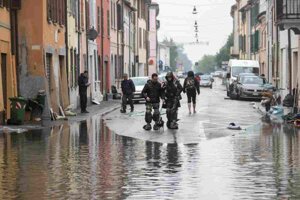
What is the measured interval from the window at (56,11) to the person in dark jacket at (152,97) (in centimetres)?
841

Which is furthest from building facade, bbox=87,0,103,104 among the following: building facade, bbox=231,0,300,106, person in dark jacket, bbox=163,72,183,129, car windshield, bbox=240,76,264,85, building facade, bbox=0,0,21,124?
person in dark jacket, bbox=163,72,183,129

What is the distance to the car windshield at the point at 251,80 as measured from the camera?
4869 centimetres

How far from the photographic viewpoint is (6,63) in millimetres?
27359

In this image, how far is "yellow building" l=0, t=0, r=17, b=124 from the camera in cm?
A: 2662

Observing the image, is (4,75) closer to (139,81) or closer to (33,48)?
(33,48)

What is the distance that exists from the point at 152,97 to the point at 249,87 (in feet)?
82.1

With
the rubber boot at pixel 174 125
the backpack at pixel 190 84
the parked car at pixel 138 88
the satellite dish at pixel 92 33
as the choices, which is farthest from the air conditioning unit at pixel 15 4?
the parked car at pixel 138 88

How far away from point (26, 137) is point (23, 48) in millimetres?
8302

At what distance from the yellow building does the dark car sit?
2232 centimetres

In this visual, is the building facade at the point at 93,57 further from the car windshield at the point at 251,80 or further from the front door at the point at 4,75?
the front door at the point at 4,75

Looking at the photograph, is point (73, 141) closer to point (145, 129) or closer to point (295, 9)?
point (145, 129)

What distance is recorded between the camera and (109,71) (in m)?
54.3

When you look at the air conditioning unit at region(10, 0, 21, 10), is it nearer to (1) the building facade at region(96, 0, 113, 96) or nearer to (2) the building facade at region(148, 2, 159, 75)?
(1) the building facade at region(96, 0, 113, 96)

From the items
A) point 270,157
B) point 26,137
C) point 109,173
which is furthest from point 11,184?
point 26,137
